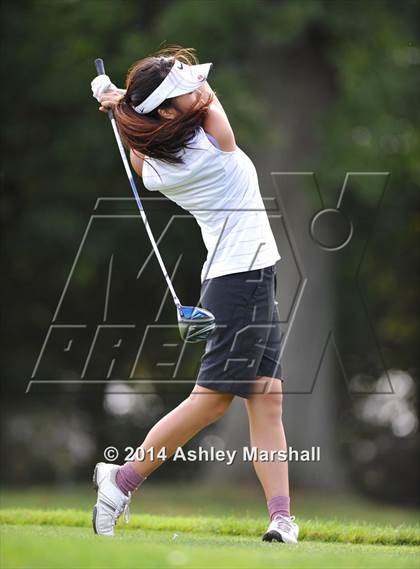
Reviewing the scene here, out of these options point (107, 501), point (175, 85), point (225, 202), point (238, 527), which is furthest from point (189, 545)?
point (175, 85)

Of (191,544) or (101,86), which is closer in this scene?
(191,544)

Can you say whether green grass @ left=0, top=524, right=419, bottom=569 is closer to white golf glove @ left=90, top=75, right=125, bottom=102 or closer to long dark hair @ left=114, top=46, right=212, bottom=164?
long dark hair @ left=114, top=46, right=212, bottom=164

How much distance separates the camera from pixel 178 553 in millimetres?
4520

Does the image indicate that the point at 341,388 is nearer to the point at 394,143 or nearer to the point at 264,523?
the point at 394,143

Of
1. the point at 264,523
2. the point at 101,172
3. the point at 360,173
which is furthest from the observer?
the point at 101,172

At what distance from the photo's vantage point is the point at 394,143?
14.9 m

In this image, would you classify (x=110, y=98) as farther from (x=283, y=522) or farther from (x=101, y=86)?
(x=283, y=522)

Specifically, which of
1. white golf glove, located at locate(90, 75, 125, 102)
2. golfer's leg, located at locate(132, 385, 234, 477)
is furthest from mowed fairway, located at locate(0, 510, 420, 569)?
white golf glove, located at locate(90, 75, 125, 102)

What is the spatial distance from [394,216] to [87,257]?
4854 mm

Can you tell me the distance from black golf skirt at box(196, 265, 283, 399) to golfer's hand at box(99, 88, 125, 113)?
87 centimetres

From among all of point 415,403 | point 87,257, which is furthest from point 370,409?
point 87,257

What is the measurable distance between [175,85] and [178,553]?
189cm

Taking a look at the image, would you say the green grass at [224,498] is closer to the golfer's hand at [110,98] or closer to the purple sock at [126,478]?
the purple sock at [126,478]

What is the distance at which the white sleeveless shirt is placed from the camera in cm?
505
